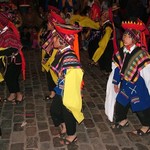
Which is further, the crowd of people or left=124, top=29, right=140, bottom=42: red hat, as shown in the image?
left=124, top=29, right=140, bottom=42: red hat

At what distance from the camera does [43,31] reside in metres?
6.16

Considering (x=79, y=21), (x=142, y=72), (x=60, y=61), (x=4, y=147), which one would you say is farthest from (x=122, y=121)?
(x=79, y=21)

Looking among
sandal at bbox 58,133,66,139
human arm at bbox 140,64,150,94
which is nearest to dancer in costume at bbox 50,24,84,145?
sandal at bbox 58,133,66,139

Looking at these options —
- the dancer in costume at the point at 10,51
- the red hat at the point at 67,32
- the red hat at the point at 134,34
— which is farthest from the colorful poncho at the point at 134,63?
the dancer in costume at the point at 10,51

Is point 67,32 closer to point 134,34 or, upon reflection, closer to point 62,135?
point 134,34

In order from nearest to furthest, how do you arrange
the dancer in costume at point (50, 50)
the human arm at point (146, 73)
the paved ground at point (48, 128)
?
the human arm at point (146, 73) < the paved ground at point (48, 128) < the dancer in costume at point (50, 50)

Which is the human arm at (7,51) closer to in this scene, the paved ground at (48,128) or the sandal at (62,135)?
the paved ground at (48,128)

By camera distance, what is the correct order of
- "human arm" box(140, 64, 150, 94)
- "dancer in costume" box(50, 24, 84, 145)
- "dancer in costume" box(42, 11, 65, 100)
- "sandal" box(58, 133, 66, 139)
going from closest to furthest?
1. "dancer in costume" box(50, 24, 84, 145)
2. "human arm" box(140, 64, 150, 94)
3. "sandal" box(58, 133, 66, 139)
4. "dancer in costume" box(42, 11, 65, 100)

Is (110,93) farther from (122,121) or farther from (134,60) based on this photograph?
(134,60)

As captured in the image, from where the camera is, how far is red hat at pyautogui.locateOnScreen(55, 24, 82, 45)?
3.92 metres

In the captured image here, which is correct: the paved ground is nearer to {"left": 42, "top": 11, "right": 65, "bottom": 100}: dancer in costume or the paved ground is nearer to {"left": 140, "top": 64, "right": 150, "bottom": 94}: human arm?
{"left": 42, "top": 11, "right": 65, "bottom": 100}: dancer in costume

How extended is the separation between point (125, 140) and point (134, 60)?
4.45ft

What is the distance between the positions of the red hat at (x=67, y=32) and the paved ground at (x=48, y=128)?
5.51 feet

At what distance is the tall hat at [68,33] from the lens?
3923mm
